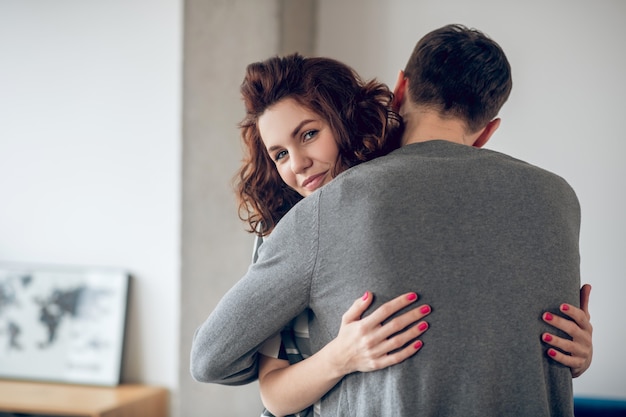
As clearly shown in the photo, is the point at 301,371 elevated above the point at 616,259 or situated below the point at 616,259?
below

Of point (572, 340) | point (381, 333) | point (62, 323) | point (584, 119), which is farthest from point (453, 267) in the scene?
point (62, 323)

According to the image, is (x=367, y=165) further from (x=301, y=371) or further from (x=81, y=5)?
(x=81, y=5)

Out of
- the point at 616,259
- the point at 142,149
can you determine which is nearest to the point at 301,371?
the point at 616,259

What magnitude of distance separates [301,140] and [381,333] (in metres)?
0.56

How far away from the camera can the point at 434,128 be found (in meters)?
1.30

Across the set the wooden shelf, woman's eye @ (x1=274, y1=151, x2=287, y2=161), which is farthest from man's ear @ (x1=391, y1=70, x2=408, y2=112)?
the wooden shelf

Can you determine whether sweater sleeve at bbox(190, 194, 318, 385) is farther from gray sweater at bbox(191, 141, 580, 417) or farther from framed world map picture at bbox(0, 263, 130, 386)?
framed world map picture at bbox(0, 263, 130, 386)

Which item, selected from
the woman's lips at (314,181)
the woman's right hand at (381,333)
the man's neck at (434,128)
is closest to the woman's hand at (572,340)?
the woman's right hand at (381,333)

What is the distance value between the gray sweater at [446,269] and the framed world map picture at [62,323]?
239cm

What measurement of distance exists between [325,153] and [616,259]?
178 centimetres

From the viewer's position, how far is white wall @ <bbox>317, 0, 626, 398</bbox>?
2.84m

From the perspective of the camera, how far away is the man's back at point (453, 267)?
1119mm

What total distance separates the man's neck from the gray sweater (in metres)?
0.08

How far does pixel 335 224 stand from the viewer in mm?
1153
